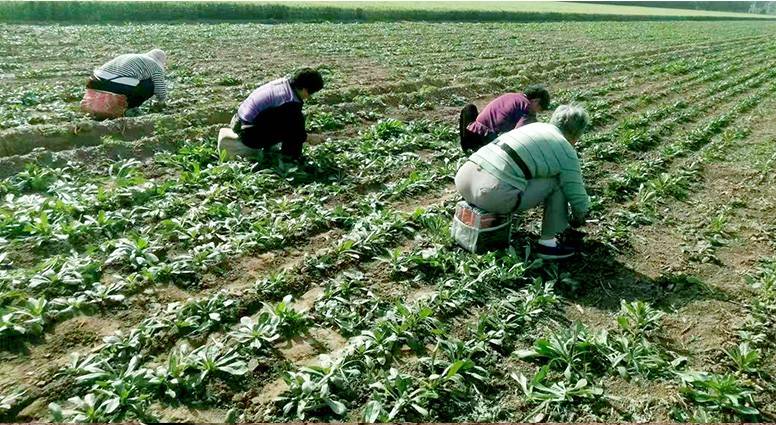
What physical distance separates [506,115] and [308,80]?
2341 mm

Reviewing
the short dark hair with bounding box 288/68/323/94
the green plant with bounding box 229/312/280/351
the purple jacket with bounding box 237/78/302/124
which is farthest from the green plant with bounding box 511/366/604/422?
the purple jacket with bounding box 237/78/302/124

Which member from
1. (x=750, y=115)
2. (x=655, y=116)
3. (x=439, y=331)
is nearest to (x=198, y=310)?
(x=439, y=331)

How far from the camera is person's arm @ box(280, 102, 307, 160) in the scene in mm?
6680

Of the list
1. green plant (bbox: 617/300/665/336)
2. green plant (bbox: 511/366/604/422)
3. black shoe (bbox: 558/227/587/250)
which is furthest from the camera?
black shoe (bbox: 558/227/587/250)

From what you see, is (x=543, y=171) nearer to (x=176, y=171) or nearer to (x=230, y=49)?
(x=176, y=171)

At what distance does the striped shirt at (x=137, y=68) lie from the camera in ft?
26.4

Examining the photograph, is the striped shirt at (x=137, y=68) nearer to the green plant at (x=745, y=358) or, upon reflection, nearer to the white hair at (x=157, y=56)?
the white hair at (x=157, y=56)

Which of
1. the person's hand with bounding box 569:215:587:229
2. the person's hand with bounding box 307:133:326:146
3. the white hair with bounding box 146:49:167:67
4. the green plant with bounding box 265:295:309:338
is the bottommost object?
the green plant with bounding box 265:295:309:338

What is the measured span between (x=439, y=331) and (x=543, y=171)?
5.81 feet

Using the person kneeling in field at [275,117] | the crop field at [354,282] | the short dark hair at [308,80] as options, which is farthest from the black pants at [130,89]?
the short dark hair at [308,80]

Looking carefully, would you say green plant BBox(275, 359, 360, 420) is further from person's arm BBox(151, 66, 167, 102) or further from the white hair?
the white hair

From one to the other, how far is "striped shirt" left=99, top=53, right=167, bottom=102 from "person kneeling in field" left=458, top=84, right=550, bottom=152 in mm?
4659

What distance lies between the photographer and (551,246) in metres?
5.07

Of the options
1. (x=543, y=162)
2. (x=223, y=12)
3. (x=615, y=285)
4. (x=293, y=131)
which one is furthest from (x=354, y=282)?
(x=223, y=12)
